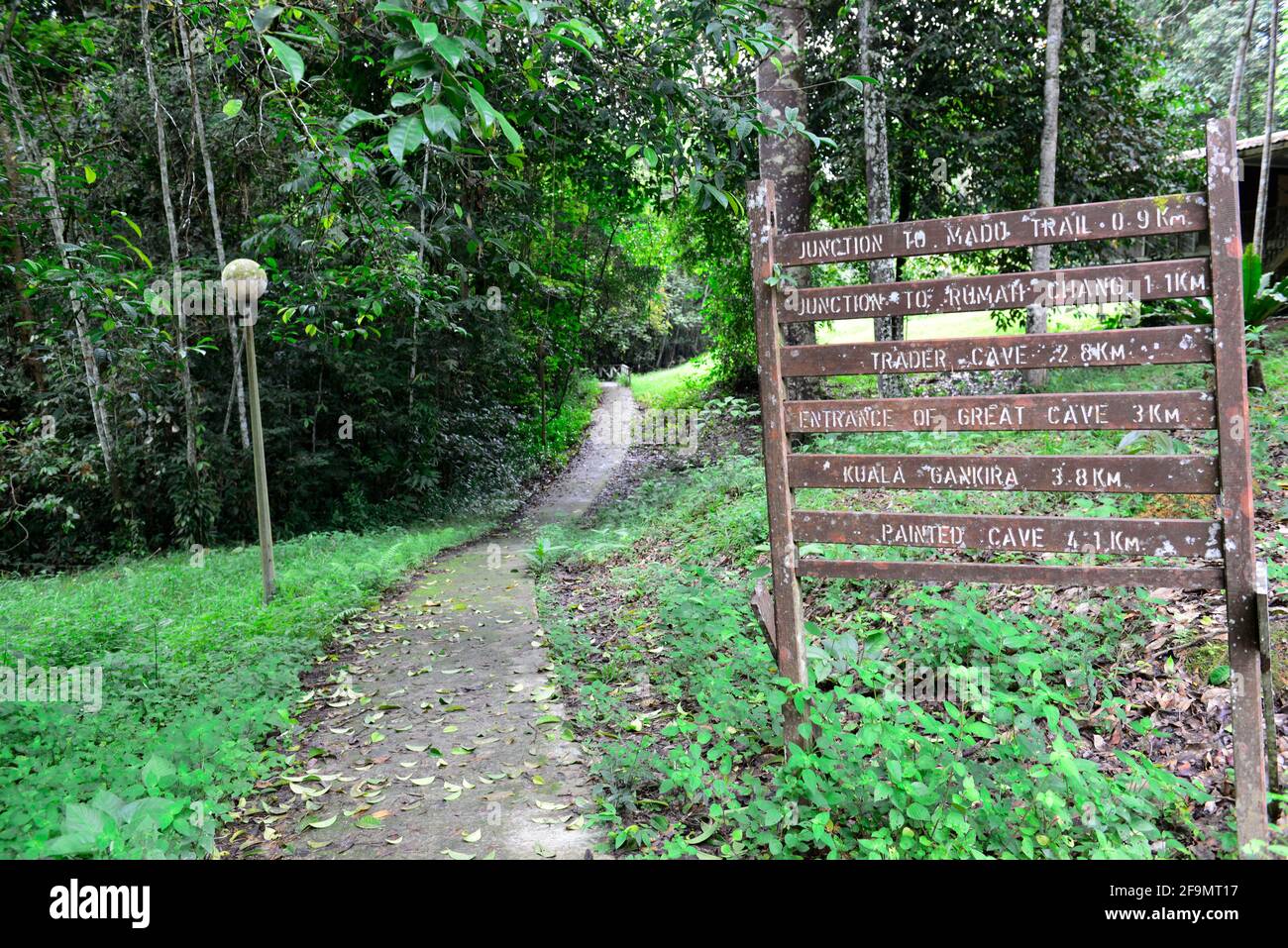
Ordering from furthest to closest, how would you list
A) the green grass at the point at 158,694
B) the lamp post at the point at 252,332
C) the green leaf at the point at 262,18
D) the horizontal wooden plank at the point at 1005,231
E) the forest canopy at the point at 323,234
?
the forest canopy at the point at 323,234, the lamp post at the point at 252,332, the green grass at the point at 158,694, the horizontal wooden plank at the point at 1005,231, the green leaf at the point at 262,18

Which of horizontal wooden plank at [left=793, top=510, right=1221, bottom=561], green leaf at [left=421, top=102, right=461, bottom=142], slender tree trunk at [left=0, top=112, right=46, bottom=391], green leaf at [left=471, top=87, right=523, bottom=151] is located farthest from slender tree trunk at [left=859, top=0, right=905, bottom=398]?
slender tree trunk at [left=0, top=112, right=46, bottom=391]

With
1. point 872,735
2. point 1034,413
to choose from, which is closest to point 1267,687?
point 1034,413

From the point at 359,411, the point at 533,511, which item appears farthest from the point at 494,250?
the point at 533,511

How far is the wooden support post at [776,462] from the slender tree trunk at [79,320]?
4.88 meters

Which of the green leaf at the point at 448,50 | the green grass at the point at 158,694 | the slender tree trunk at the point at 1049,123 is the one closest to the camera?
the green leaf at the point at 448,50

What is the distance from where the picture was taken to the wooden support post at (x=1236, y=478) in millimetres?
2828

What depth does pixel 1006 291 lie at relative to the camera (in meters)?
3.27

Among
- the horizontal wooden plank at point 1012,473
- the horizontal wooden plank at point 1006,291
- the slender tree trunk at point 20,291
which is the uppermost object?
the slender tree trunk at point 20,291

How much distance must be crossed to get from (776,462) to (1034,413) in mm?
1115

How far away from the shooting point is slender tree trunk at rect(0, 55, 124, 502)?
7.02 m

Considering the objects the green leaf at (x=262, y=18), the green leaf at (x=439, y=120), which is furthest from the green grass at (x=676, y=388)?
the green leaf at (x=439, y=120)

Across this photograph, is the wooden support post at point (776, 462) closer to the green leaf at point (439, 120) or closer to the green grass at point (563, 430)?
the green leaf at point (439, 120)

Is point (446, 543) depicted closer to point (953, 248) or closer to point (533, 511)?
point (533, 511)

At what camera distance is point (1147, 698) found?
3.79 m
